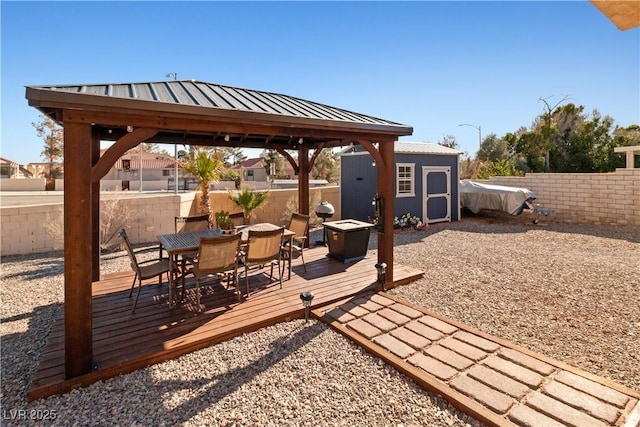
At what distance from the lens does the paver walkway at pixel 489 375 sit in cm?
221

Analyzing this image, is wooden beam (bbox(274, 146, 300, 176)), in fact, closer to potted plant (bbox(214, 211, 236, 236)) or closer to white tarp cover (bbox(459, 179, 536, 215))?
potted plant (bbox(214, 211, 236, 236))

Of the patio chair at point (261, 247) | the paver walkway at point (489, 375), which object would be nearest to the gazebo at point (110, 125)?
the patio chair at point (261, 247)

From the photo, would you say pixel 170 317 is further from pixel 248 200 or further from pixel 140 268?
pixel 248 200

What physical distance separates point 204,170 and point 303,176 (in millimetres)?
3445

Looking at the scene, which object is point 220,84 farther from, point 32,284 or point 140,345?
point 32,284

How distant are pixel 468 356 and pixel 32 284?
22.2 ft

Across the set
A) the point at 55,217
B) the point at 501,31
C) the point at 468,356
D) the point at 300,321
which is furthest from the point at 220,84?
the point at 501,31

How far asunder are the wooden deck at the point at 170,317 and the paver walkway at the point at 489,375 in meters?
0.82

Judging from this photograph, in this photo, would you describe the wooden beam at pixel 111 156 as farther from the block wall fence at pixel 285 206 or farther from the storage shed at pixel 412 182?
the storage shed at pixel 412 182

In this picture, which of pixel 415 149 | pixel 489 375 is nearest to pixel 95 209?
pixel 489 375

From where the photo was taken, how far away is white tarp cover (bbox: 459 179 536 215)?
11.6 metres

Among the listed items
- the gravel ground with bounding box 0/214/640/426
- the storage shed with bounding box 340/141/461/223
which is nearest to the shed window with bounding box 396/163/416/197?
the storage shed with bounding box 340/141/461/223

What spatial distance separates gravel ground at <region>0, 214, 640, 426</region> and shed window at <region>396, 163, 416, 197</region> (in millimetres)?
5211

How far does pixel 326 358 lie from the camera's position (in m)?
3.07
